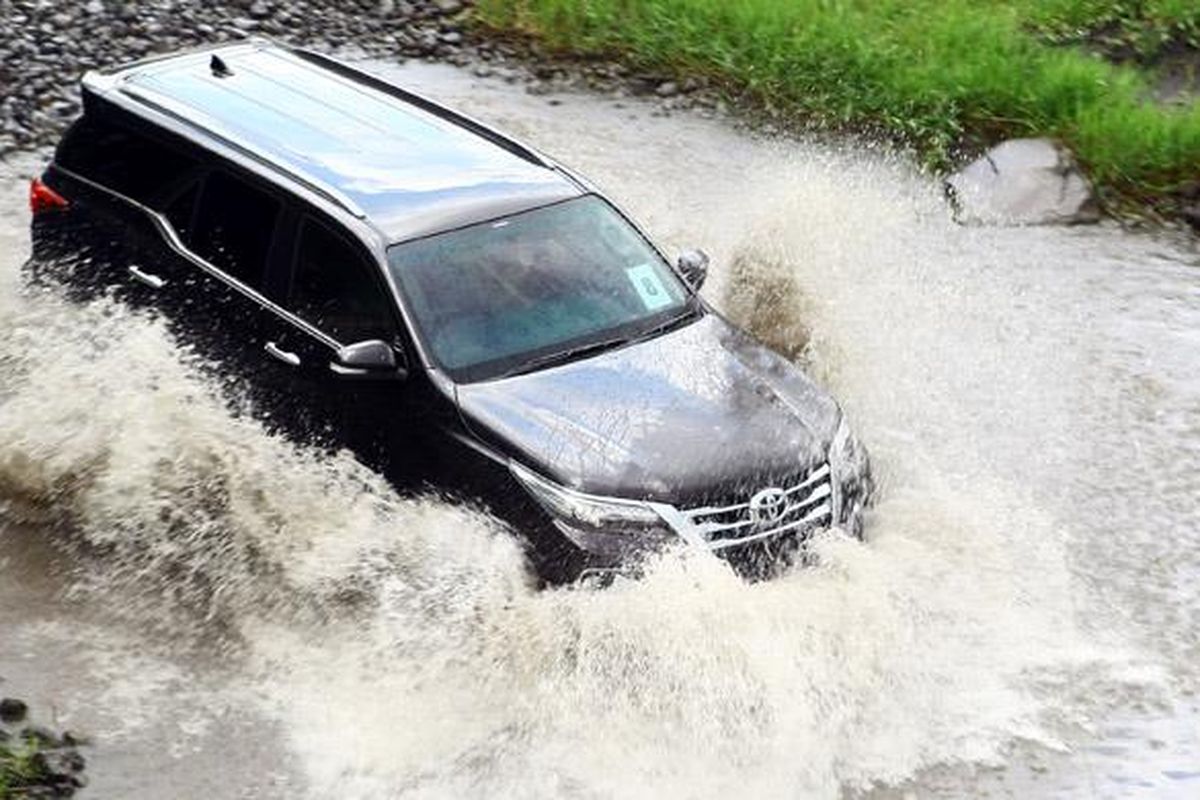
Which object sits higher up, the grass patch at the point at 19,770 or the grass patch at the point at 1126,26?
the grass patch at the point at 19,770

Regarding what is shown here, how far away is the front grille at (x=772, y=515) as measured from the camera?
25.3ft

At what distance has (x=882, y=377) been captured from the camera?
11344mm

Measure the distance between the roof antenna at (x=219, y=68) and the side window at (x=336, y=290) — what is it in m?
1.57

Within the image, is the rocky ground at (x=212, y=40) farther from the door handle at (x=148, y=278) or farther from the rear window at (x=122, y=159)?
the door handle at (x=148, y=278)

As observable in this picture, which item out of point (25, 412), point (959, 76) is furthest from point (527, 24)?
point (25, 412)

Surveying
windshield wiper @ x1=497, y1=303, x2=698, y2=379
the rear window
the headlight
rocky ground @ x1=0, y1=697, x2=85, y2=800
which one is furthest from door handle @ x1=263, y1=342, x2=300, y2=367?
rocky ground @ x1=0, y1=697, x2=85, y2=800

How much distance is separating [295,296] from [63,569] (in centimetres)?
168

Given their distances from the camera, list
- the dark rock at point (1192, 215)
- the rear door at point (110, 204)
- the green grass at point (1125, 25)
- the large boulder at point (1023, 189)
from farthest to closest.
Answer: the green grass at point (1125, 25) → the large boulder at point (1023, 189) → the dark rock at point (1192, 215) → the rear door at point (110, 204)

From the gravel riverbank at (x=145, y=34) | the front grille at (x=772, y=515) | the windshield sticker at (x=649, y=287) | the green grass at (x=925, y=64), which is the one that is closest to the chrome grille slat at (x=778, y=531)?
the front grille at (x=772, y=515)

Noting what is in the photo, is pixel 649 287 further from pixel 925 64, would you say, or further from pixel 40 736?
pixel 925 64

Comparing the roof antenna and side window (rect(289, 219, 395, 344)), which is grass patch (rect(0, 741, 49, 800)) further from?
the roof antenna

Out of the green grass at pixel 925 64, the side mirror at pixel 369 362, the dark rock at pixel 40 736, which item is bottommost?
the green grass at pixel 925 64

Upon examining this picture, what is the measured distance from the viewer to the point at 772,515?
7879 mm

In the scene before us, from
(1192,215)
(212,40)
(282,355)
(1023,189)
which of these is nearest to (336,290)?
(282,355)
